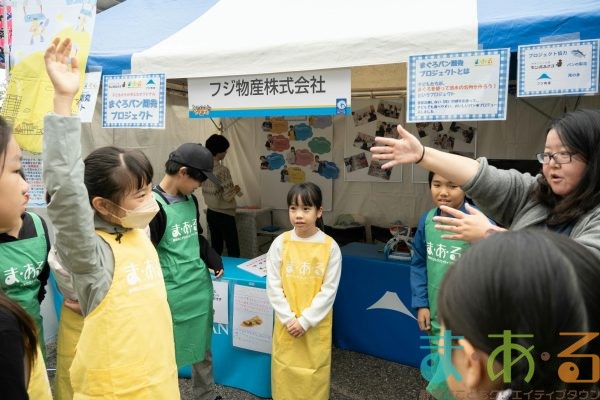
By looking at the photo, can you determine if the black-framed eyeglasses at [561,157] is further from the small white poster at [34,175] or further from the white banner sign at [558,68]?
the small white poster at [34,175]


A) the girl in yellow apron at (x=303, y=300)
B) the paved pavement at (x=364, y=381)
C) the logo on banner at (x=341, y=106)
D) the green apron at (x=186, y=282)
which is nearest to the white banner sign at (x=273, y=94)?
the logo on banner at (x=341, y=106)

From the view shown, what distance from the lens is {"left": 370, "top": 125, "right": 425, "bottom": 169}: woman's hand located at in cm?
147

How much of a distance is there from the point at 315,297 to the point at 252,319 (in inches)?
25.1

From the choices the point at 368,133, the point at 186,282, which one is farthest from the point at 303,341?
the point at 368,133

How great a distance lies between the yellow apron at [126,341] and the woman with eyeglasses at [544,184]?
0.93 meters

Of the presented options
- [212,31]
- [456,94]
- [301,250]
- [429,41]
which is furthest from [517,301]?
[212,31]

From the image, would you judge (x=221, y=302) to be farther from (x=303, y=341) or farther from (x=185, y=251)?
(x=303, y=341)

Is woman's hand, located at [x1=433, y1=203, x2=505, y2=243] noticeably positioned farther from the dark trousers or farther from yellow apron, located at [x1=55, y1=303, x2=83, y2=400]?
the dark trousers

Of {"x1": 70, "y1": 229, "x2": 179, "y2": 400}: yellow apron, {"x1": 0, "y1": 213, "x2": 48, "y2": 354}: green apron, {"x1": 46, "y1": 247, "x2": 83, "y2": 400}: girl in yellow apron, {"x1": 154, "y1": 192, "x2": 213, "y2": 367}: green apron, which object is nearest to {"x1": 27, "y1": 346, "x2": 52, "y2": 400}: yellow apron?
{"x1": 70, "y1": 229, "x2": 179, "y2": 400}: yellow apron

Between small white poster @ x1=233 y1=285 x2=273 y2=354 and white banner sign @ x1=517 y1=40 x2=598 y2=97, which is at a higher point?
white banner sign @ x1=517 y1=40 x2=598 y2=97

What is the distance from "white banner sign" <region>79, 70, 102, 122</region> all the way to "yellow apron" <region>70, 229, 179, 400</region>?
1.51 m

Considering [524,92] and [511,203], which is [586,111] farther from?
[524,92]

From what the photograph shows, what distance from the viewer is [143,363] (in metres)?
1.28

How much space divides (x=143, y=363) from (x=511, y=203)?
1360mm
